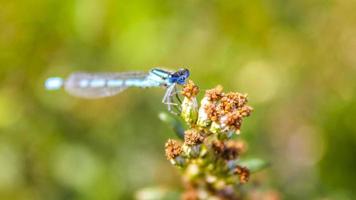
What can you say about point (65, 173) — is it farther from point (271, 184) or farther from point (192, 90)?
point (192, 90)

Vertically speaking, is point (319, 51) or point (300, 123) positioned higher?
point (319, 51)

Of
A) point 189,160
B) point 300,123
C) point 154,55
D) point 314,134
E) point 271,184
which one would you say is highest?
point 154,55

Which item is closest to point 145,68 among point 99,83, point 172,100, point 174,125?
point 99,83

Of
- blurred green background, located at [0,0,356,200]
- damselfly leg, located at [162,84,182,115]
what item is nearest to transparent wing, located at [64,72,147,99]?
damselfly leg, located at [162,84,182,115]

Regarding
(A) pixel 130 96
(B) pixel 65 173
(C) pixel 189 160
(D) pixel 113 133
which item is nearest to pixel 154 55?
(A) pixel 130 96

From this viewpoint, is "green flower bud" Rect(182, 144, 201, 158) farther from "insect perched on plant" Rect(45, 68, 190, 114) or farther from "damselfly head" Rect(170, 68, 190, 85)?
"damselfly head" Rect(170, 68, 190, 85)

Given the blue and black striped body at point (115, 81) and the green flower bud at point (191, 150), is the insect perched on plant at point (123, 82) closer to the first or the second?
the blue and black striped body at point (115, 81)
